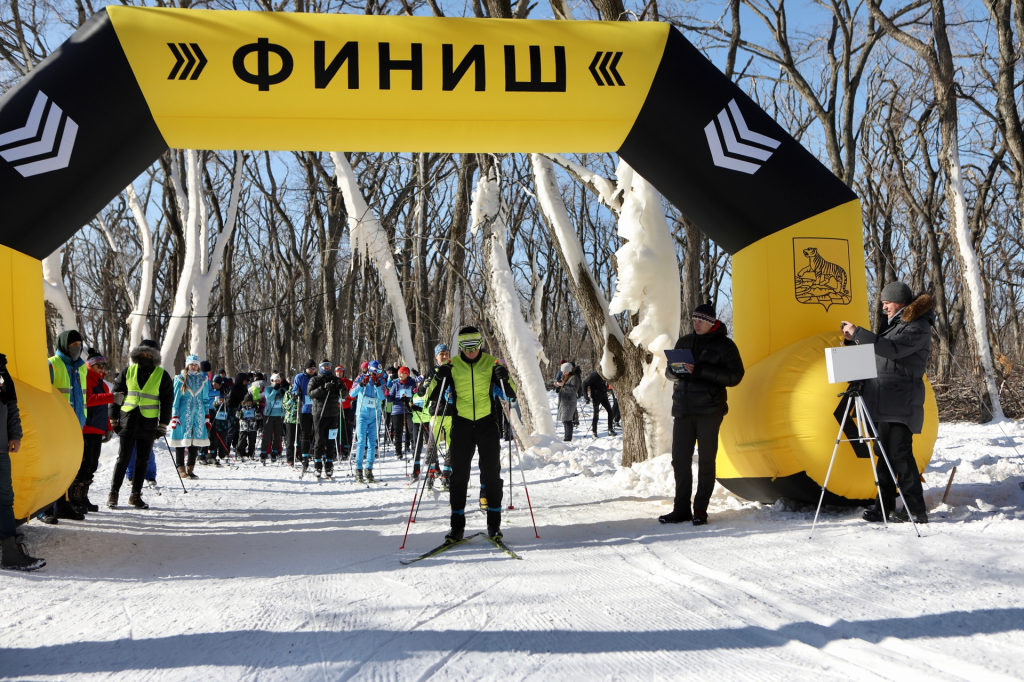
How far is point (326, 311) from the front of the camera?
19766 millimetres

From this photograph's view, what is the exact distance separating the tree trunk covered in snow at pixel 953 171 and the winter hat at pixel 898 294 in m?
9.61

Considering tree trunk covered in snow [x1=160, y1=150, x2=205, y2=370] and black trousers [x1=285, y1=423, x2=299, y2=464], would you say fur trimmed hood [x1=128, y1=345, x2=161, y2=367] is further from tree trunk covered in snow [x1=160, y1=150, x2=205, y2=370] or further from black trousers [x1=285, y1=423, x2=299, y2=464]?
tree trunk covered in snow [x1=160, y1=150, x2=205, y2=370]

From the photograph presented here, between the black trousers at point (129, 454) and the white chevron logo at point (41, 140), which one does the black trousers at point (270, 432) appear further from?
the white chevron logo at point (41, 140)

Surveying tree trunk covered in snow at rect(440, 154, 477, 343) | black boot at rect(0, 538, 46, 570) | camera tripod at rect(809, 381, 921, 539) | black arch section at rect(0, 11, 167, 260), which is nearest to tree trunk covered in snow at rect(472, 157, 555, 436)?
tree trunk covered in snow at rect(440, 154, 477, 343)

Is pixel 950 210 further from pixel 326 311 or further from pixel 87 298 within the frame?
pixel 87 298

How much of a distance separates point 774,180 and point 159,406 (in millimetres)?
6743

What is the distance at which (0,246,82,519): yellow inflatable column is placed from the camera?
542 centimetres

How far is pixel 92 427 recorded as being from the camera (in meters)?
7.95

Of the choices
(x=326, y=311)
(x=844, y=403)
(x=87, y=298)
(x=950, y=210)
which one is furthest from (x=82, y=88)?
(x=87, y=298)

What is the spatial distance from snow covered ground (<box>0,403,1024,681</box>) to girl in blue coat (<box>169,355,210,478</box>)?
506cm

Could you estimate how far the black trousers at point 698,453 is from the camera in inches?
258

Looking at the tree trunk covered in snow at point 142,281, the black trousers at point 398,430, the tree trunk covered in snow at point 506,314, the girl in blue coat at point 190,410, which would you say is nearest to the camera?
the girl in blue coat at point 190,410

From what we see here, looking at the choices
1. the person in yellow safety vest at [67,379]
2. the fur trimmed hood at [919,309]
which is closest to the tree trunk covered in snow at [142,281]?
the person in yellow safety vest at [67,379]

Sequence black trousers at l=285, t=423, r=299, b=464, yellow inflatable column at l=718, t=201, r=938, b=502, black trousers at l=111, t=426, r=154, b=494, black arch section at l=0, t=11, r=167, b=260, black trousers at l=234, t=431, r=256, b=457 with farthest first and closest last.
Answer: black trousers at l=234, t=431, r=256, b=457
black trousers at l=285, t=423, r=299, b=464
black trousers at l=111, t=426, r=154, b=494
yellow inflatable column at l=718, t=201, r=938, b=502
black arch section at l=0, t=11, r=167, b=260
